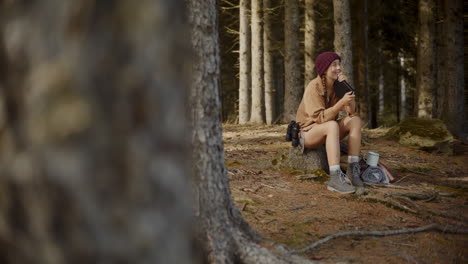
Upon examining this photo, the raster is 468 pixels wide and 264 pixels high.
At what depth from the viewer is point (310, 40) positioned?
12656mm

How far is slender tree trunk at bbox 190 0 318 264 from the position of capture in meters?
2.68

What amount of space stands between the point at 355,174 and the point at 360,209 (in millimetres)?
973

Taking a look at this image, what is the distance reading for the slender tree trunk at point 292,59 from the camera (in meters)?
12.9

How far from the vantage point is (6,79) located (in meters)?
0.97

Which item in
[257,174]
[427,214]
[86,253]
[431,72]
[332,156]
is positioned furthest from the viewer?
[431,72]

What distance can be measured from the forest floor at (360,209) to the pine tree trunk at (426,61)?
4088mm

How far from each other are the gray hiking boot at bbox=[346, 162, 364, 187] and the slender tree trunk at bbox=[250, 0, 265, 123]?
29.7 feet

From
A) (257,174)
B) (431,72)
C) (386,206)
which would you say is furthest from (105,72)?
(431,72)

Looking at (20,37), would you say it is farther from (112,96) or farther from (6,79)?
(112,96)

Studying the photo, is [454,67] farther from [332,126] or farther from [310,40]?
[332,126]

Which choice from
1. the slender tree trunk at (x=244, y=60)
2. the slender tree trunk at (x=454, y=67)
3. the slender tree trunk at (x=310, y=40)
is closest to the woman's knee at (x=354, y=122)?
the slender tree trunk at (x=454, y=67)

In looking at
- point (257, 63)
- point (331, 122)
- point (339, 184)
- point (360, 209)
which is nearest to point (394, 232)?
point (360, 209)

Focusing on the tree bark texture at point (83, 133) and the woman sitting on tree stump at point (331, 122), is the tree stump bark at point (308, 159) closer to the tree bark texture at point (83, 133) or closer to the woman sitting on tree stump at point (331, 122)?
the woman sitting on tree stump at point (331, 122)

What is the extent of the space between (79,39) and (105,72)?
0.30 feet
